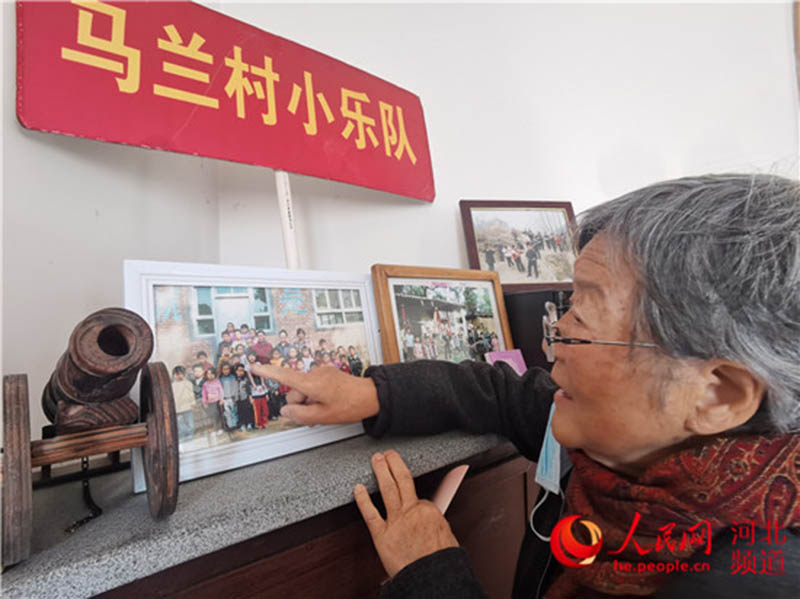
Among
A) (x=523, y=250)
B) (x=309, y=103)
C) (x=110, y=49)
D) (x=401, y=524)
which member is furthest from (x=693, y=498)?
(x=110, y=49)

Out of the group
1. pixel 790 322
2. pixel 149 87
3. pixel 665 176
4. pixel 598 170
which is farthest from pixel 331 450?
pixel 665 176

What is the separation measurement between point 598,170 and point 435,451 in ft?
5.22

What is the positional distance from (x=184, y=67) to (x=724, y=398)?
43.0 inches

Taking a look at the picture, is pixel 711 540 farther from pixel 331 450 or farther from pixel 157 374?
pixel 157 374

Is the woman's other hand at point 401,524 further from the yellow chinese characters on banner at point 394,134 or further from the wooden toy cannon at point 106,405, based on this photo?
the yellow chinese characters on banner at point 394,134

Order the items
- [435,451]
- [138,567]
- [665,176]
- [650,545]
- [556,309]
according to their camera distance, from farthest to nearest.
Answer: [665,176], [556,309], [435,451], [650,545], [138,567]

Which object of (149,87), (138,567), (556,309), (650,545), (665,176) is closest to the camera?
(138,567)

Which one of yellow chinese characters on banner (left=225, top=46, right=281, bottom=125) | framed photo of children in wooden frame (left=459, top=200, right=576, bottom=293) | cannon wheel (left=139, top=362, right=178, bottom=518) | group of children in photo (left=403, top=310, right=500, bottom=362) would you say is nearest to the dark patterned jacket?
group of children in photo (left=403, top=310, right=500, bottom=362)

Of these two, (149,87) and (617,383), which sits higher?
(149,87)

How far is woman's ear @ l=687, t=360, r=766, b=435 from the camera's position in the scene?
1.52 ft

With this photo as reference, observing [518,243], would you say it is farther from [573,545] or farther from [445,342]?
[573,545]

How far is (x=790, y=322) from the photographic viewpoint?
17.4 inches

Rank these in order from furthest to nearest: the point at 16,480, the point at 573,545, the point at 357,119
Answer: the point at 357,119 → the point at 573,545 → the point at 16,480

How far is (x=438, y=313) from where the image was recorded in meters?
0.94
